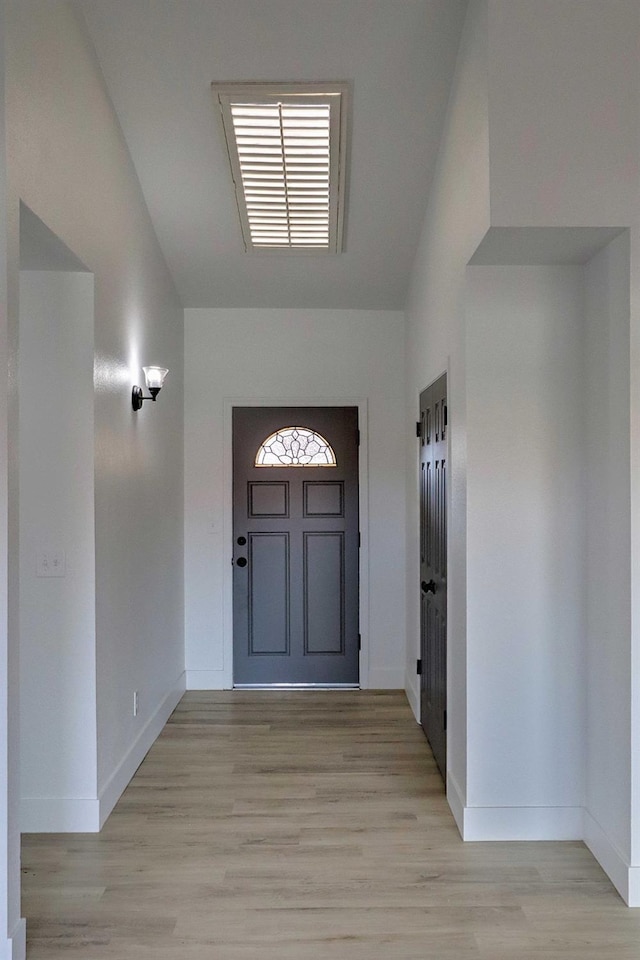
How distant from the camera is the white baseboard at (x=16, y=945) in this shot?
2330 millimetres

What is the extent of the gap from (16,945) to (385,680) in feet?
11.9

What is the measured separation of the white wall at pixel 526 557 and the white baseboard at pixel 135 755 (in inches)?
59.5

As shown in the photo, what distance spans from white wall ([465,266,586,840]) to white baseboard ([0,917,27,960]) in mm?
1678

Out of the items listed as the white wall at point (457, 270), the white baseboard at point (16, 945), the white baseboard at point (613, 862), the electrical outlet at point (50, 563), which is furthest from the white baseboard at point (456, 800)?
the electrical outlet at point (50, 563)

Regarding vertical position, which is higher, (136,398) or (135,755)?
(136,398)

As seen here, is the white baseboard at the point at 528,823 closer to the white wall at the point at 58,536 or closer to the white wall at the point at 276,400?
the white wall at the point at 58,536

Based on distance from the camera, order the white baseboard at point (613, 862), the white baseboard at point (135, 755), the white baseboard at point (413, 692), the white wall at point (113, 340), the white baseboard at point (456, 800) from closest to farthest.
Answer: the white wall at point (113, 340) < the white baseboard at point (613, 862) < the white baseboard at point (456, 800) < the white baseboard at point (135, 755) < the white baseboard at point (413, 692)

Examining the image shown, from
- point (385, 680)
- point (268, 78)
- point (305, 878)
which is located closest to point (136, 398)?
point (268, 78)

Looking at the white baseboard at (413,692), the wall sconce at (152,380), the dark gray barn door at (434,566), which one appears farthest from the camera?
the white baseboard at (413,692)

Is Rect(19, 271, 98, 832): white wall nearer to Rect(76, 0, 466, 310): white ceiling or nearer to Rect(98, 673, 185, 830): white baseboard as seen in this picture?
Rect(98, 673, 185, 830): white baseboard

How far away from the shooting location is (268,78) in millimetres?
3422

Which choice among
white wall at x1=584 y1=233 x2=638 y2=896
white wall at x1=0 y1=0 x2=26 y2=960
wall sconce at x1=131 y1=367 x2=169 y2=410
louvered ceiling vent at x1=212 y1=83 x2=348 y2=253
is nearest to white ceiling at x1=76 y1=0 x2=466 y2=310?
Result: louvered ceiling vent at x1=212 y1=83 x2=348 y2=253

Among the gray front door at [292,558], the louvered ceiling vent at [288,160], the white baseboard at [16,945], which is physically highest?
the louvered ceiling vent at [288,160]

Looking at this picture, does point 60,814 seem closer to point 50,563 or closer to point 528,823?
point 50,563
